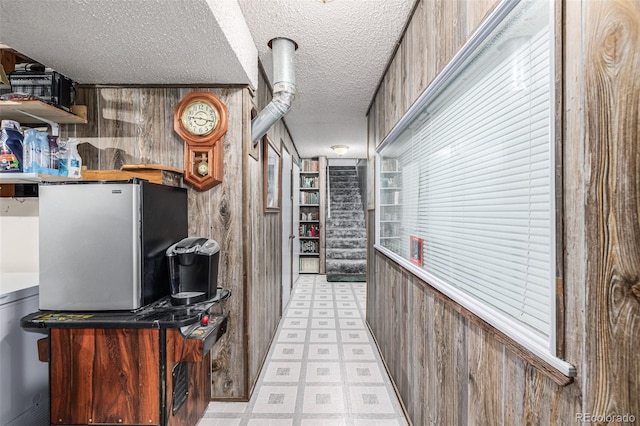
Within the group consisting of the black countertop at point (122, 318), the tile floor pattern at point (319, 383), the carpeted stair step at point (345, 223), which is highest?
the carpeted stair step at point (345, 223)

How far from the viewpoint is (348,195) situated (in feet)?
24.6

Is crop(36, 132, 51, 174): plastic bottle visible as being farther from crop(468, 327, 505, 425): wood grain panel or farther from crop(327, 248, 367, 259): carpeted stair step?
crop(327, 248, 367, 259): carpeted stair step

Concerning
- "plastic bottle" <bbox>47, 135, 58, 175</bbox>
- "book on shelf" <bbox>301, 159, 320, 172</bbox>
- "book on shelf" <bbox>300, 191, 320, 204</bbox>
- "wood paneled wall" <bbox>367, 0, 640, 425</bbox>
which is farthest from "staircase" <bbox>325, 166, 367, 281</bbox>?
"wood paneled wall" <bbox>367, 0, 640, 425</bbox>

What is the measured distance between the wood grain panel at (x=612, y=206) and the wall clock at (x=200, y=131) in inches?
78.2

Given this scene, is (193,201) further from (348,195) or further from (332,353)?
(348,195)

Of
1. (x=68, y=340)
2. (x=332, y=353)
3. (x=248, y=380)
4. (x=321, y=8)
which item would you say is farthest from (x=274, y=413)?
(x=321, y=8)

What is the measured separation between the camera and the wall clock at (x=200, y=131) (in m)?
2.19

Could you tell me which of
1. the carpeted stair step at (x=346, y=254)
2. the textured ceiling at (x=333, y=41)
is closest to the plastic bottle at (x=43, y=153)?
the textured ceiling at (x=333, y=41)

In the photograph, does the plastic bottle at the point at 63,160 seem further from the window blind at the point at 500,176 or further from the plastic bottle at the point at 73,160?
the window blind at the point at 500,176

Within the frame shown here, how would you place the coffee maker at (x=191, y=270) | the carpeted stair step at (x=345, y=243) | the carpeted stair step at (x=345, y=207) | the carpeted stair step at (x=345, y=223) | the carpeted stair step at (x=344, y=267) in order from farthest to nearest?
the carpeted stair step at (x=345, y=207) < the carpeted stair step at (x=345, y=223) < the carpeted stair step at (x=345, y=243) < the carpeted stair step at (x=344, y=267) < the coffee maker at (x=191, y=270)

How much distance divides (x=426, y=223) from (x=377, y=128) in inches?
67.5

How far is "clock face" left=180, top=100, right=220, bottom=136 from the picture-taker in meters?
2.20

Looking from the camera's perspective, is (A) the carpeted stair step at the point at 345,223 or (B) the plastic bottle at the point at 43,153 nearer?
(B) the plastic bottle at the point at 43,153

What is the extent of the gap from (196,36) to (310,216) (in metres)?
5.46
